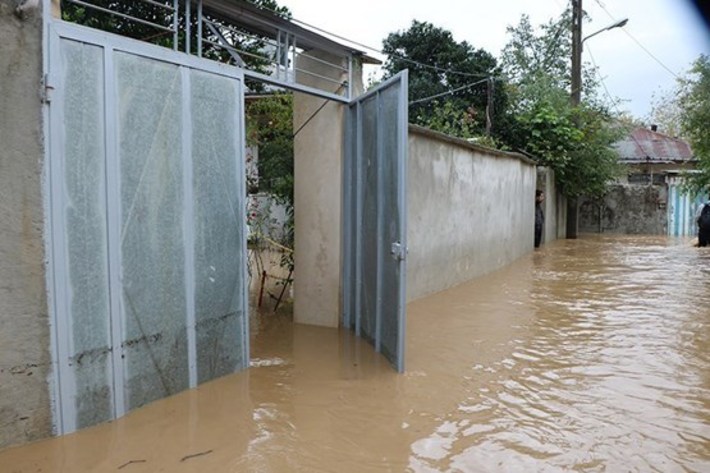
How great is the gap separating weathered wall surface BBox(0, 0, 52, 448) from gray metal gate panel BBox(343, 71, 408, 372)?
2676 millimetres

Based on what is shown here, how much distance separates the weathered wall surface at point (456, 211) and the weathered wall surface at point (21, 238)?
5.14 meters

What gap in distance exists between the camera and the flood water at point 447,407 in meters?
3.46

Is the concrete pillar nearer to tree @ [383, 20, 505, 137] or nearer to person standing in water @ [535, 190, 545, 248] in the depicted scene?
person standing in water @ [535, 190, 545, 248]

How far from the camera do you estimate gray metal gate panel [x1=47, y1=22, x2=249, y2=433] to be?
11.9 ft

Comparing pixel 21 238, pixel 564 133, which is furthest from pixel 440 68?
pixel 21 238

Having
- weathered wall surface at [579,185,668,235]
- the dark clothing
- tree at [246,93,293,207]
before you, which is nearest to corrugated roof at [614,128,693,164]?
weathered wall surface at [579,185,668,235]

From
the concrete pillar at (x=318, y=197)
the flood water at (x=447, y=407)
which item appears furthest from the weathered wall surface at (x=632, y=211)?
the concrete pillar at (x=318, y=197)

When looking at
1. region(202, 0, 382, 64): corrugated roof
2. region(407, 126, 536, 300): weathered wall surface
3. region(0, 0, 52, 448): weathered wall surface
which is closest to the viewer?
region(0, 0, 52, 448): weathered wall surface

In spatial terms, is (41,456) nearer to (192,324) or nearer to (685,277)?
(192,324)

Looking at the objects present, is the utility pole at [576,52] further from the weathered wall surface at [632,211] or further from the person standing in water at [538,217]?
the weathered wall surface at [632,211]

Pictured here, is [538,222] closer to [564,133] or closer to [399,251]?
[564,133]

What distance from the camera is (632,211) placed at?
2314cm

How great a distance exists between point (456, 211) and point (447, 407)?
567 cm

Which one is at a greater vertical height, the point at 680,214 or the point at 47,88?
the point at 47,88
